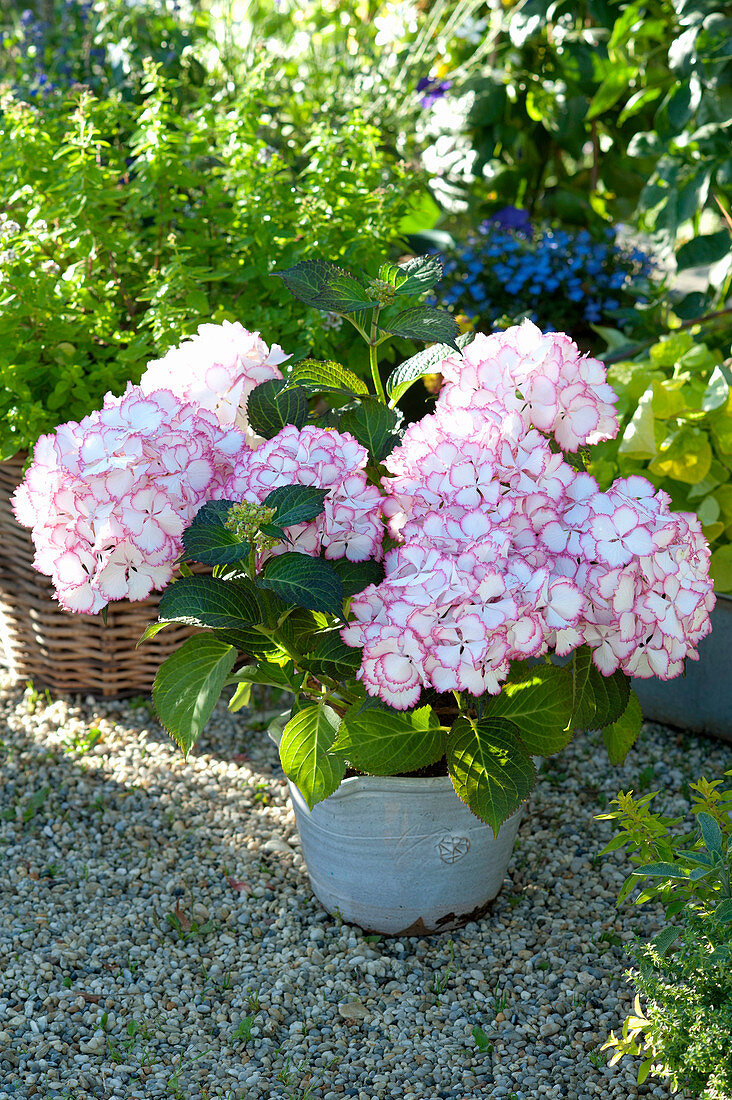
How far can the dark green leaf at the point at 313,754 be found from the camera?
135 cm

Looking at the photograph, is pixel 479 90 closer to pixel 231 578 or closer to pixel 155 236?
pixel 155 236

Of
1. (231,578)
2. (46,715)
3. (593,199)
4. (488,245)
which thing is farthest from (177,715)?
(593,199)

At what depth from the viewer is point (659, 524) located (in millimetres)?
1243

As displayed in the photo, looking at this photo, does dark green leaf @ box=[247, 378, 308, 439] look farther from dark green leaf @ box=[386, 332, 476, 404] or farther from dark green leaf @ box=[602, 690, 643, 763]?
dark green leaf @ box=[602, 690, 643, 763]

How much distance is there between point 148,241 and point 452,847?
1.47m

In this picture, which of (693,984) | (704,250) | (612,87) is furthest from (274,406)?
(612,87)

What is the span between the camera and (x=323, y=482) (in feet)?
4.21

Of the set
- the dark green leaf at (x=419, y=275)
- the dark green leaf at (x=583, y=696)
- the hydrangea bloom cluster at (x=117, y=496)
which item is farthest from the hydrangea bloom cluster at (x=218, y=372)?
the dark green leaf at (x=583, y=696)

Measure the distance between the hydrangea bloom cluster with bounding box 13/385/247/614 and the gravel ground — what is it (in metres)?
0.64

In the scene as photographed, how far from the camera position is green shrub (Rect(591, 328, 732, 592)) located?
200 centimetres

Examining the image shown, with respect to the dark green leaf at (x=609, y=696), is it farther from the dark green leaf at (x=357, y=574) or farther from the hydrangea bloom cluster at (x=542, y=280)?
the hydrangea bloom cluster at (x=542, y=280)

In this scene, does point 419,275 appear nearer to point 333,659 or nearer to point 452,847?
point 333,659

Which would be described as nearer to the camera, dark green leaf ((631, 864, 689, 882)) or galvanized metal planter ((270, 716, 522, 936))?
dark green leaf ((631, 864, 689, 882))

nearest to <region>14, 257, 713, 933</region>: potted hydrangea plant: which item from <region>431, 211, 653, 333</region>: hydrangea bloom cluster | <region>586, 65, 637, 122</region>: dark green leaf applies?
<region>431, 211, 653, 333</region>: hydrangea bloom cluster
